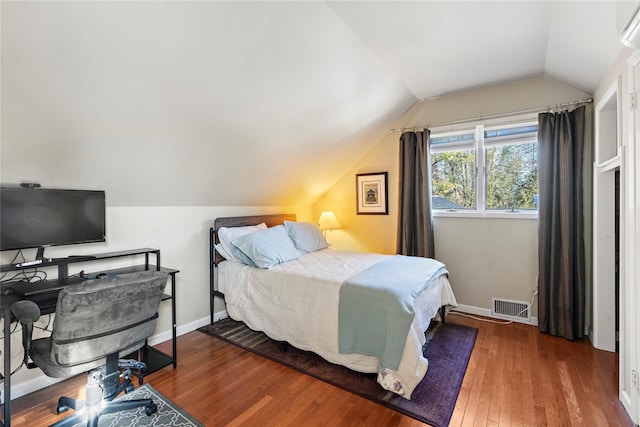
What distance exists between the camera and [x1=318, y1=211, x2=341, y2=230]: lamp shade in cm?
433

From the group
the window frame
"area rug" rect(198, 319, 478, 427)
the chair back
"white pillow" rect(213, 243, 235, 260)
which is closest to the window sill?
the window frame

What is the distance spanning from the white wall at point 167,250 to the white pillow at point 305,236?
A: 25.2 inches

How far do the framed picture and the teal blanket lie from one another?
5.87ft

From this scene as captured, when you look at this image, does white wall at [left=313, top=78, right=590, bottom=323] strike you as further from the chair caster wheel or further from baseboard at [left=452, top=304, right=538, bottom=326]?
the chair caster wheel

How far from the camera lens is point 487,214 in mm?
3424

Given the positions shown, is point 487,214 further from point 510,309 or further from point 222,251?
point 222,251

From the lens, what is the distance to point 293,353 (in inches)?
102

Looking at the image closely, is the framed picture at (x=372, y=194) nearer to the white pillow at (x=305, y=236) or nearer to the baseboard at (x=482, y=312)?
the white pillow at (x=305, y=236)

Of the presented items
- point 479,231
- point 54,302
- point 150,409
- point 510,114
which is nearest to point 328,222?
point 479,231

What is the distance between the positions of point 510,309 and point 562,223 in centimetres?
107

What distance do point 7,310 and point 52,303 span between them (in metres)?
0.26

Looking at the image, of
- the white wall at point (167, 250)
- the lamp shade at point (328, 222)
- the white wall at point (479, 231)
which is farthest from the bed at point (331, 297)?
the lamp shade at point (328, 222)

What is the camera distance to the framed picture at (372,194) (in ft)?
13.4

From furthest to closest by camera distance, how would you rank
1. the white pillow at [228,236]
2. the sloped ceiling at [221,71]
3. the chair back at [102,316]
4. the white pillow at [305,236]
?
A: the white pillow at [305,236]
the white pillow at [228,236]
the sloped ceiling at [221,71]
the chair back at [102,316]
